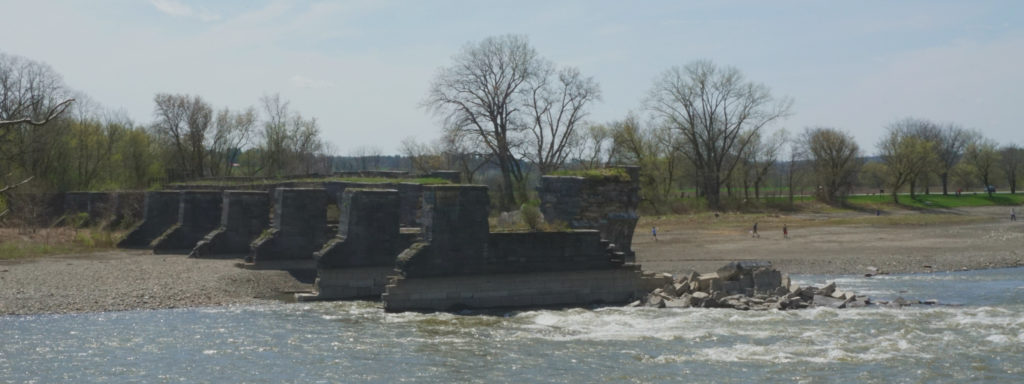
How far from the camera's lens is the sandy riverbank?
22375 mm

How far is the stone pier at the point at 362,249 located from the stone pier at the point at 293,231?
4.13 meters

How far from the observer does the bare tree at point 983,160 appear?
278ft

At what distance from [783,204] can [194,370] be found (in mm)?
52629

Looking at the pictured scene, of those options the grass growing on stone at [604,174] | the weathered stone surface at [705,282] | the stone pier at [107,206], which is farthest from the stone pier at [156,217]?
the weathered stone surface at [705,282]

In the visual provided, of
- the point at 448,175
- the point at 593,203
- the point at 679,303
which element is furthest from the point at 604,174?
the point at 448,175

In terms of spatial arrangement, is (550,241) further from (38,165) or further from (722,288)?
(38,165)

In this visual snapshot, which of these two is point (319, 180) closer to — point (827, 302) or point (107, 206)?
point (107, 206)

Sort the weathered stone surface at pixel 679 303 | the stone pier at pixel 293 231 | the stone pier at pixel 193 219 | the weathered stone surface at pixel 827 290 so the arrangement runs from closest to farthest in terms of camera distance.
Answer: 1. the weathered stone surface at pixel 679 303
2. the weathered stone surface at pixel 827 290
3. the stone pier at pixel 293 231
4. the stone pier at pixel 193 219

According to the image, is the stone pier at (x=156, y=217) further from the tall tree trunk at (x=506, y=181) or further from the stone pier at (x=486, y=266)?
the tall tree trunk at (x=506, y=181)

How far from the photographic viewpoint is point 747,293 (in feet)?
70.7

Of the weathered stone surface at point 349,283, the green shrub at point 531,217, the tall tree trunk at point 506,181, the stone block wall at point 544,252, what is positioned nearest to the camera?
the stone block wall at point 544,252

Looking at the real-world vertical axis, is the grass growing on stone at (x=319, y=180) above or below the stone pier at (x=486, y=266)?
above

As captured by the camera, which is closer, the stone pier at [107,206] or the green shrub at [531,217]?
the green shrub at [531,217]

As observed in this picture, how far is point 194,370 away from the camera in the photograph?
1467 centimetres
